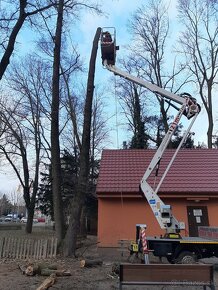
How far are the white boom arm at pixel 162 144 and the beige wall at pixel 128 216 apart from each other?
5379mm

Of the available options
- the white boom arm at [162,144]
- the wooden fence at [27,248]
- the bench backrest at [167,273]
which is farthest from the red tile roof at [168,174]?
the bench backrest at [167,273]

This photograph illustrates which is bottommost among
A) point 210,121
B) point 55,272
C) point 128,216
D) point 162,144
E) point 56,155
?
point 55,272

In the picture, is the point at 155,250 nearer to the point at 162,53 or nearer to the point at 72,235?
the point at 72,235

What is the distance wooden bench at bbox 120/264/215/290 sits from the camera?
8078mm

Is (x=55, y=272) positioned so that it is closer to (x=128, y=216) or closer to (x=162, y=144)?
(x=162, y=144)

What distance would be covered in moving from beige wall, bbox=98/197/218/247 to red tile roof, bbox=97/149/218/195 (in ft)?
2.13

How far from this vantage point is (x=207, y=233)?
14922mm

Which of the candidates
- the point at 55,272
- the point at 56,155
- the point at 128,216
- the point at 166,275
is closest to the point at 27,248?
the point at 56,155

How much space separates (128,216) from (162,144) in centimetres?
635

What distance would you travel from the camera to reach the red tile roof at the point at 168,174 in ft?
68.1

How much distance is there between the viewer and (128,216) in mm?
20391

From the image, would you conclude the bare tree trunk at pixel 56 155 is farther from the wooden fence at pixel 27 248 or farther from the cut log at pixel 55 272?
the cut log at pixel 55 272

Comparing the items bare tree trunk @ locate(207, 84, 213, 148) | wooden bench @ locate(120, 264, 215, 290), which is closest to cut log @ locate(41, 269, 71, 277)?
wooden bench @ locate(120, 264, 215, 290)

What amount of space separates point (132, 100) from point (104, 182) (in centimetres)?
2244
